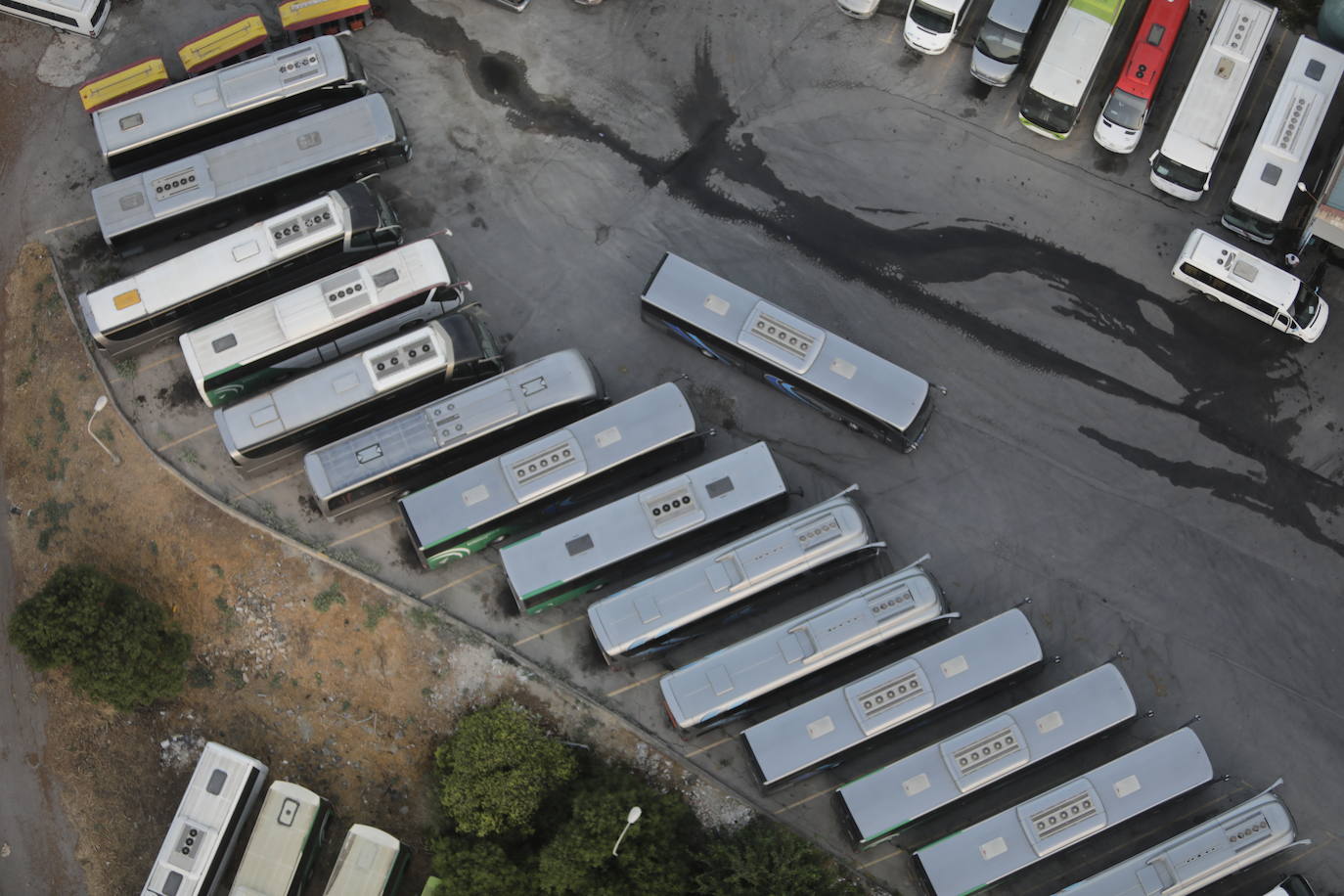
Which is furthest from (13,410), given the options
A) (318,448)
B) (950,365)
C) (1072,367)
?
(1072,367)

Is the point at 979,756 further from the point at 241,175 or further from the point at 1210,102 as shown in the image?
the point at 241,175

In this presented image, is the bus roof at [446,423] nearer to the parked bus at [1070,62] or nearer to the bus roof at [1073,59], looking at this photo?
the parked bus at [1070,62]

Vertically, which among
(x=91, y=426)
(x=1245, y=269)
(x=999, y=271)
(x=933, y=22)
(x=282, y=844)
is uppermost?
(x=933, y=22)

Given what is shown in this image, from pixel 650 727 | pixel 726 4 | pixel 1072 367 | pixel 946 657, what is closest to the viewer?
pixel 946 657

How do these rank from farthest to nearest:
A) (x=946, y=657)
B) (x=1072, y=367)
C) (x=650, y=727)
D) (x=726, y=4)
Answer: (x=726, y=4) < (x=1072, y=367) < (x=650, y=727) < (x=946, y=657)

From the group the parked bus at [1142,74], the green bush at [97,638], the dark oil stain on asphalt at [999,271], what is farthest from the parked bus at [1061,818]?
the green bush at [97,638]

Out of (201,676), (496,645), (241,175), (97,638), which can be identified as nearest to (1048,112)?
(496,645)

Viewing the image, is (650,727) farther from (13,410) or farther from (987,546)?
(13,410)
